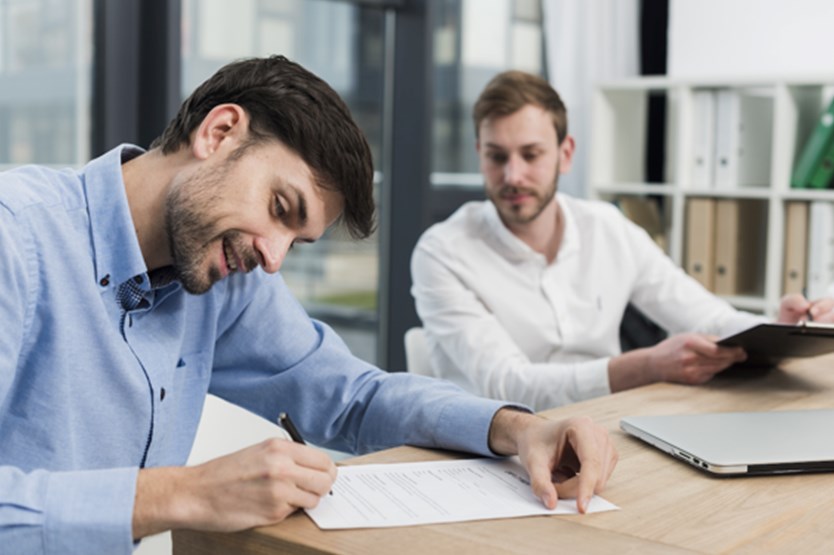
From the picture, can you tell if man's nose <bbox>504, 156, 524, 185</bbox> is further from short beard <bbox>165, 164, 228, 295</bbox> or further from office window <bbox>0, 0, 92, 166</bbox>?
short beard <bbox>165, 164, 228, 295</bbox>

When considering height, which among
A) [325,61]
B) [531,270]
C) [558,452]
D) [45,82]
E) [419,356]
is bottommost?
[419,356]

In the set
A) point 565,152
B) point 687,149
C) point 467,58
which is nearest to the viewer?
point 565,152

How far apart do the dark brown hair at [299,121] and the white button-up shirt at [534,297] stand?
1.01 m

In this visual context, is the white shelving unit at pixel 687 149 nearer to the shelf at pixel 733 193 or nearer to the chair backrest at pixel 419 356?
the shelf at pixel 733 193

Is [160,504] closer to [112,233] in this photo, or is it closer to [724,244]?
[112,233]

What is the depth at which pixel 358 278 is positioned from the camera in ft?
13.6

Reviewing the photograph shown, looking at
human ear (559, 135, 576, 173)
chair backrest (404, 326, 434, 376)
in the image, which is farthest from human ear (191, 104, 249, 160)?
human ear (559, 135, 576, 173)

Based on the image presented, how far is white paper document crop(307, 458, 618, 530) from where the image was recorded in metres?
1.11

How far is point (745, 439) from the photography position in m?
1.43

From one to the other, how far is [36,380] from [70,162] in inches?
73.7

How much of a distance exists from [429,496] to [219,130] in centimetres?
54

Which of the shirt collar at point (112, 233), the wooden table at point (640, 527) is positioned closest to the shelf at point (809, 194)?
the wooden table at point (640, 527)

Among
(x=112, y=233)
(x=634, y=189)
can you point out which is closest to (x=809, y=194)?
(x=634, y=189)

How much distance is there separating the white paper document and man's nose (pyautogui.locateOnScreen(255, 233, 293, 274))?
0.28m
